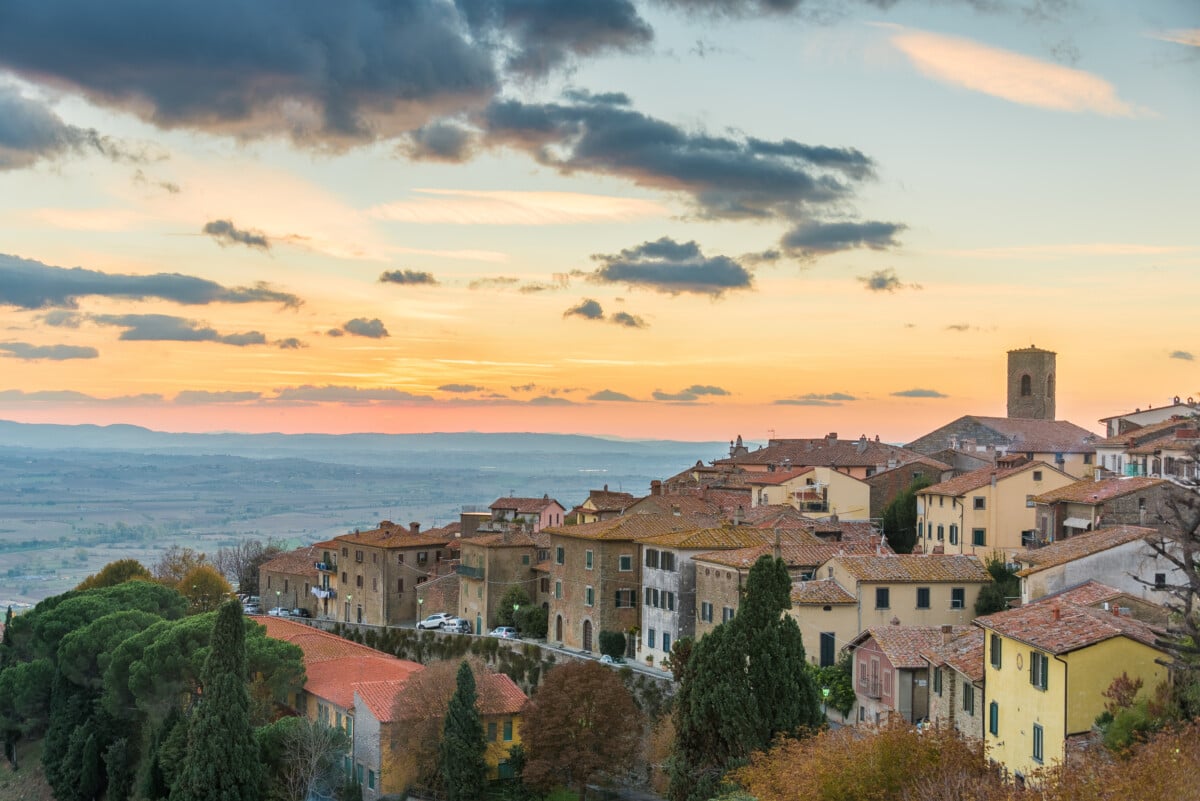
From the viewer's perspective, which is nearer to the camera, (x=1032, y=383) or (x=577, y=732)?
(x=577, y=732)

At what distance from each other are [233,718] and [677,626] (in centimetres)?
1796

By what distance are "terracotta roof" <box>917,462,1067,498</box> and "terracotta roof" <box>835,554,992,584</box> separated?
9.09 metres

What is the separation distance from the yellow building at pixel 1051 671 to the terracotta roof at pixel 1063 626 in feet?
0.08

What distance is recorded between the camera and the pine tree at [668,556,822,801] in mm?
36875

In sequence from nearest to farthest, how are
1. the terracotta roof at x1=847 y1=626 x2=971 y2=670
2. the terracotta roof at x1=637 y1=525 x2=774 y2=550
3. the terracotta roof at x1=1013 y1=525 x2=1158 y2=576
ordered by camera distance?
the terracotta roof at x1=1013 y1=525 x2=1158 y2=576, the terracotta roof at x1=847 y1=626 x2=971 y2=670, the terracotta roof at x1=637 y1=525 x2=774 y2=550

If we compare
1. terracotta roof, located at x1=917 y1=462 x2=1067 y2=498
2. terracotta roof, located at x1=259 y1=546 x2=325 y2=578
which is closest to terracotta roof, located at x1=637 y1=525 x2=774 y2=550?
terracotta roof, located at x1=917 y1=462 x2=1067 y2=498

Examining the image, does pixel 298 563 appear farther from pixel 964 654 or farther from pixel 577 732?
pixel 964 654

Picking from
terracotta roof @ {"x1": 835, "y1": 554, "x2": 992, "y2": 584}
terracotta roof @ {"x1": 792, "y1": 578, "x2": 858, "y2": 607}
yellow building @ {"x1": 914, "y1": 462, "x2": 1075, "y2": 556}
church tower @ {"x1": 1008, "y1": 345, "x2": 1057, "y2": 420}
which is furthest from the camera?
church tower @ {"x1": 1008, "y1": 345, "x2": 1057, "y2": 420}

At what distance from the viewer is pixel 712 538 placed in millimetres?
52875

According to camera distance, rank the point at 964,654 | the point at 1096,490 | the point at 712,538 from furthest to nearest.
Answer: the point at 712,538, the point at 1096,490, the point at 964,654

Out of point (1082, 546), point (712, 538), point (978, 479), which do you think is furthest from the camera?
point (978, 479)

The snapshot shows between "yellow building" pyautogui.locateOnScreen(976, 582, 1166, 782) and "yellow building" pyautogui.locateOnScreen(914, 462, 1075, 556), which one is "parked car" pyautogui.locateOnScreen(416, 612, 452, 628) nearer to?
"yellow building" pyautogui.locateOnScreen(914, 462, 1075, 556)

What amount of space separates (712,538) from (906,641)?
14.3 meters

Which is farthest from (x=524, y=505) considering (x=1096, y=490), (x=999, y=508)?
(x=1096, y=490)
